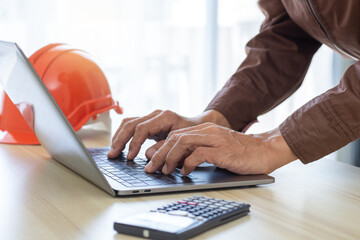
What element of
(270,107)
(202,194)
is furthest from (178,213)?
(270,107)

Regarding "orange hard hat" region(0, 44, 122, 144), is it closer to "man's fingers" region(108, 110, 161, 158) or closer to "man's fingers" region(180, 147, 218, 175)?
"man's fingers" region(108, 110, 161, 158)

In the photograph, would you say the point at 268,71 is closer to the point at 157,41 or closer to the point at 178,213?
the point at 178,213

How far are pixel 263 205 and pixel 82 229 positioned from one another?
260 millimetres

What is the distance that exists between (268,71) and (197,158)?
46 cm

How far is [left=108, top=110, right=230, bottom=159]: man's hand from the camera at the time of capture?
957 mm

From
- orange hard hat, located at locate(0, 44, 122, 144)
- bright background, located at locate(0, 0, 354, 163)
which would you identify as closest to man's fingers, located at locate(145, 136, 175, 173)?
orange hard hat, located at locate(0, 44, 122, 144)

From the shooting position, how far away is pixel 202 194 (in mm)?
764

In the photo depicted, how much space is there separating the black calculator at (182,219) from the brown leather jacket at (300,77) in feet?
0.91

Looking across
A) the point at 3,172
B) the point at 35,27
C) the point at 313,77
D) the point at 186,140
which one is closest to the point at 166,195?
the point at 186,140

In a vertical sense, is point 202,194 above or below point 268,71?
below

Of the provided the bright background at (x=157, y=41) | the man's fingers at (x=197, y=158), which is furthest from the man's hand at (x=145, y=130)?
the bright background at (x=157, y=41)

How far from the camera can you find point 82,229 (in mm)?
608

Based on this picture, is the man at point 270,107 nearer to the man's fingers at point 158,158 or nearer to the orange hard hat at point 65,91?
the man's fingers at point 158,158

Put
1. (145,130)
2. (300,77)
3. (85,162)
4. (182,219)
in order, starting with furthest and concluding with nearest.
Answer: (300,77), (145,130), (85,162), (182,219)
